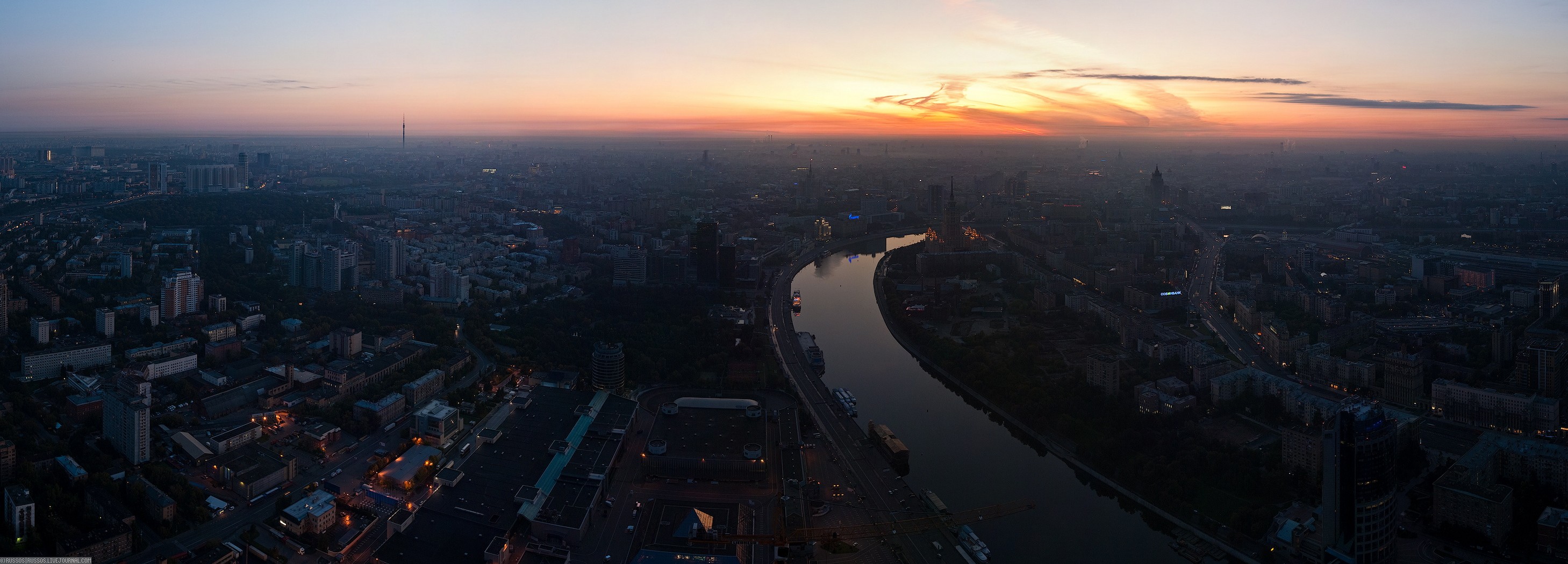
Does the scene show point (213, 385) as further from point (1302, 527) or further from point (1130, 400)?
point (1302, 527)

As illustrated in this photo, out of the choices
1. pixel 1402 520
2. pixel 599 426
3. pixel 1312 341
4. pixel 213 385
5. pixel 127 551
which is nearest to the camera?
pixel 127 551

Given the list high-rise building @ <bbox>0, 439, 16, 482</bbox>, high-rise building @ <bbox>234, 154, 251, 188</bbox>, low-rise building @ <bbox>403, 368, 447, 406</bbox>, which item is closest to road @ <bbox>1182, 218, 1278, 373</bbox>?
low-rise building @ <bbox>403, 368, 447, 406</bbox>

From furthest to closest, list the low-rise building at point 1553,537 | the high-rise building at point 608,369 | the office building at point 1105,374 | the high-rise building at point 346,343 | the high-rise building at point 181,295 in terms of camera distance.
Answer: the high-rise building at point 181,295 → the high-rise building at point 346,343 → the high-rise building at point 608,369 → the office building at point 1105,374 → the low-rise building at point 1553,537

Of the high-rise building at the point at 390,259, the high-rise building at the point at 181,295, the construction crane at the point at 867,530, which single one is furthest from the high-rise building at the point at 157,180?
the construction crane at the point at 867,530

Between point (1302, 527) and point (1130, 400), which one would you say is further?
point (1130, 400)

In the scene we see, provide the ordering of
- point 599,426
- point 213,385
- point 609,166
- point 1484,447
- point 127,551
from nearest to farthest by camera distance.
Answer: point 127,551 < point 1484,447 < point 599,426 < point 213,385 < point 609,166

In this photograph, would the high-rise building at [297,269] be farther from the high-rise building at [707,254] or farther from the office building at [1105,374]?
the office building at [1105,374]

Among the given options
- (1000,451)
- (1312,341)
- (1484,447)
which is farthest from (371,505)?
(1312,341)

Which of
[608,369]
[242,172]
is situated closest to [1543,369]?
[608,369]
